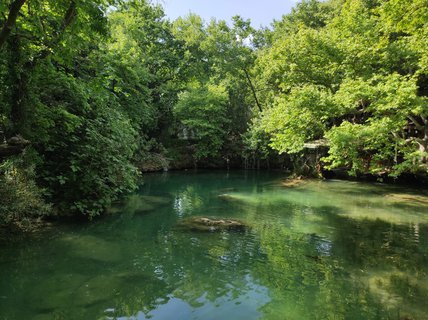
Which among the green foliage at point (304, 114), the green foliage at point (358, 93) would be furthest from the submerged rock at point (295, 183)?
the green foliage at point (304, 114)

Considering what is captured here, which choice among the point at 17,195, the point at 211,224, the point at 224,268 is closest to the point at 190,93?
the point at 211,224

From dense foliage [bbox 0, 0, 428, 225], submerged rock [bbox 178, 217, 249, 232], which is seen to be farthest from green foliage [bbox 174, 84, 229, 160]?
submerged rock [bbox 178, 217, 249, 232]

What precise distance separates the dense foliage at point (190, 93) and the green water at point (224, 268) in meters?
1.67

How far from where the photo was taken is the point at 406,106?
1248 cm

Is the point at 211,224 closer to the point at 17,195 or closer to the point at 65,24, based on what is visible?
the point at 17,195

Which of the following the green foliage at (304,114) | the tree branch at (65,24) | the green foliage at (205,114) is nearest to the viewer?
the tree branch at (65,24)

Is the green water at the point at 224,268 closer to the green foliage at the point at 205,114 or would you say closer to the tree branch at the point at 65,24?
the tree branch at the point at 65,24

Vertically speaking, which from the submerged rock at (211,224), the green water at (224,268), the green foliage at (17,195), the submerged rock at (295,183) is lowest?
the green water at (224,268)

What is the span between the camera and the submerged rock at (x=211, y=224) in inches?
388

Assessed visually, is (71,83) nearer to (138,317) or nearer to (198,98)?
(138,317)

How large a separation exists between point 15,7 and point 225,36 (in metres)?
28.4

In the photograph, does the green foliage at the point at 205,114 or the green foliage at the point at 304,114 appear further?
the green foliage at the point at 205,114

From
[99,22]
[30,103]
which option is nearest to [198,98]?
[30,103]

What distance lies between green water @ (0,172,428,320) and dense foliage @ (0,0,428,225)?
167 cm
